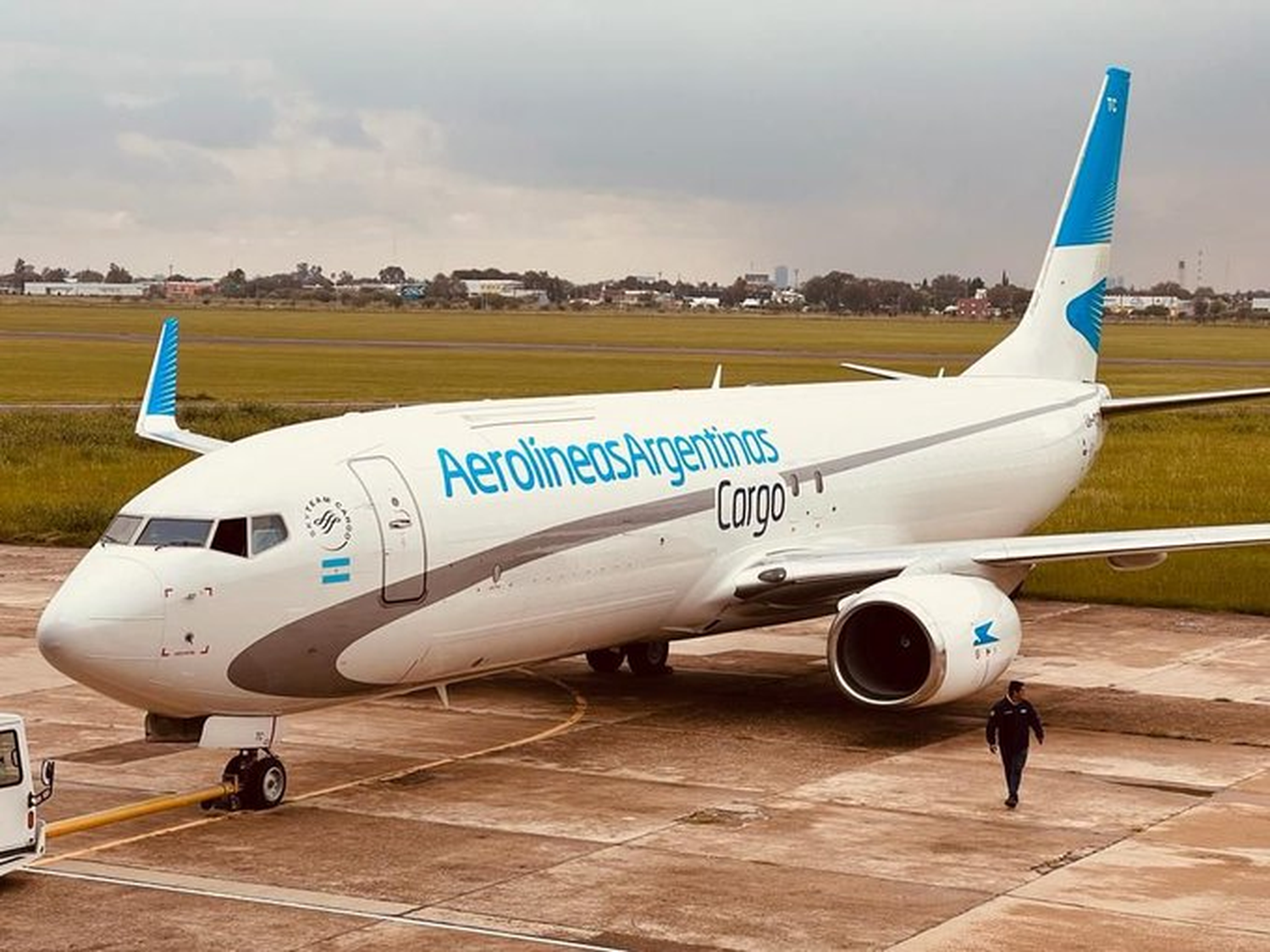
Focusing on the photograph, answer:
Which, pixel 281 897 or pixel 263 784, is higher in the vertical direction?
pixel 263 784

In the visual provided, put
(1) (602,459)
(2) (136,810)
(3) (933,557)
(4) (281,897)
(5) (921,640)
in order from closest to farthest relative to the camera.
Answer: (4) (281,897) → (2) (136,810) → (1) (602,459) → (5) (921,640) → (3) (933,557)

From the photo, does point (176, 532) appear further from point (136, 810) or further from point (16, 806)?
point (16, 806)

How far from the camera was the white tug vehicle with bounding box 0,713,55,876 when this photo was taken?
1786cm

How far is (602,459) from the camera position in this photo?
82.0ft

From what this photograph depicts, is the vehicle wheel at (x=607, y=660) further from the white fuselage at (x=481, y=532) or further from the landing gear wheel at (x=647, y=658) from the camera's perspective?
the white fuselage at (x=481, y=532)

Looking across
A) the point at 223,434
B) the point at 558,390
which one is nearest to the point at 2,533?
the point at 223,434

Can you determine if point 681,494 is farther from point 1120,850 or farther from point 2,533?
point 2,533

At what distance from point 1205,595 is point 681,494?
52.4 feet

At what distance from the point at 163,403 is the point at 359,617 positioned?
19.7 m

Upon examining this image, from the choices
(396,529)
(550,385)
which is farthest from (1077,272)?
(550,385)

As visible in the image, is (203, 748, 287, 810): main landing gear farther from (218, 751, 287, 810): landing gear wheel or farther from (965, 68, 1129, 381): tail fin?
(965, 68, 1129, 381): tail fin

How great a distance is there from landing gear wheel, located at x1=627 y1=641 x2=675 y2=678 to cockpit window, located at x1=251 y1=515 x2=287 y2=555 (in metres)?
9.74

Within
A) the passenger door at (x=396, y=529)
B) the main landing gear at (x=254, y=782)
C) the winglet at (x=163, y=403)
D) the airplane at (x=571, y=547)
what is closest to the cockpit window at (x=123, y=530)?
the airplane at (x=571, y=547)

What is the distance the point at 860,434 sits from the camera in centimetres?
3006
